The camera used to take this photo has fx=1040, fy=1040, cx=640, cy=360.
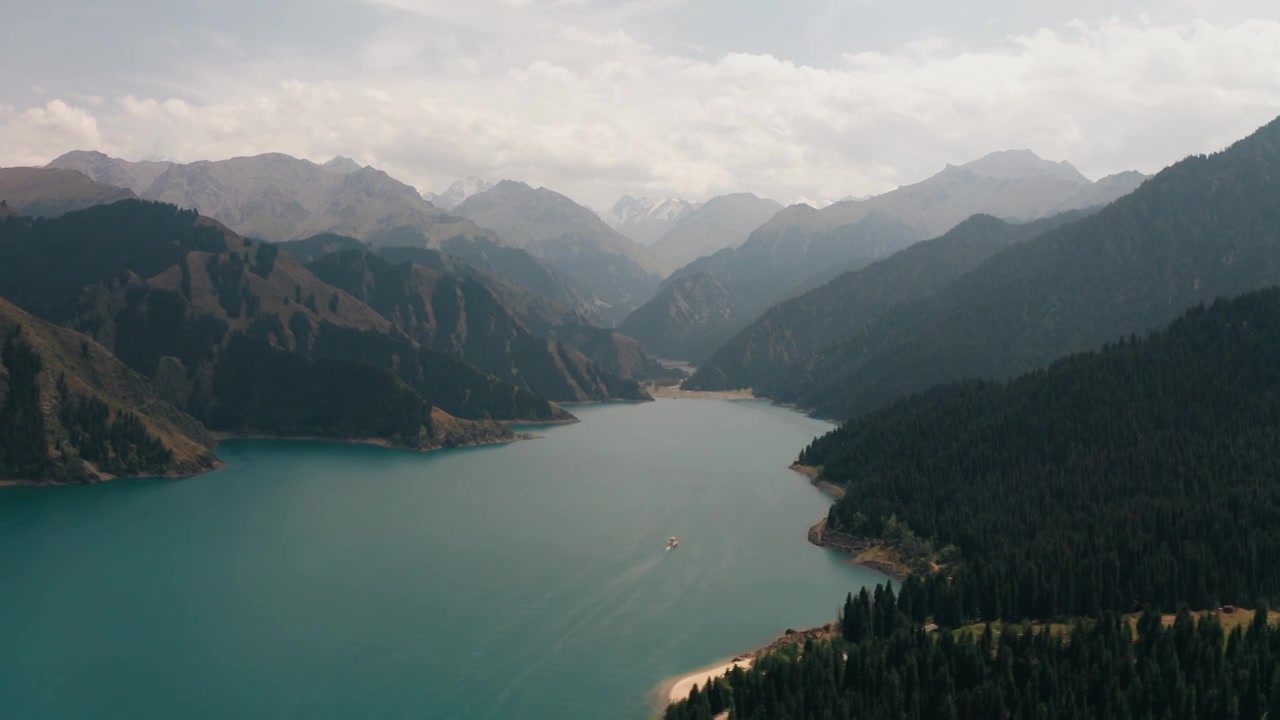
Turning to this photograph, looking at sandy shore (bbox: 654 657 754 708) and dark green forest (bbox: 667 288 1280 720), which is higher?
dark green forest (bbox: 667 288 1280 720)

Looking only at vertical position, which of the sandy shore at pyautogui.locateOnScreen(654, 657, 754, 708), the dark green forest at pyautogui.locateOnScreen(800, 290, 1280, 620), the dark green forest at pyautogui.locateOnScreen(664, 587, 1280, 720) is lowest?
the sandy shore at pyautogui.locateOnScreen(654, 657, 754, 708)

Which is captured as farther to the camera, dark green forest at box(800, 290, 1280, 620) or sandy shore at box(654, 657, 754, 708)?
dark green forest at box(800, 290, 1280, 620)

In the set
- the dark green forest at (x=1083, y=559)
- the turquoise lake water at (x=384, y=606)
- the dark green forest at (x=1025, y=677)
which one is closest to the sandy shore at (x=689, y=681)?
the turquoise lake water at (x=384, y=606)

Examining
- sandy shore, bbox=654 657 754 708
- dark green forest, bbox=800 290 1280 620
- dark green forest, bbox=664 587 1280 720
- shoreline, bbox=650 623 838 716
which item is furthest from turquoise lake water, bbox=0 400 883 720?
dark green forest, bbox=800 290 1280 620

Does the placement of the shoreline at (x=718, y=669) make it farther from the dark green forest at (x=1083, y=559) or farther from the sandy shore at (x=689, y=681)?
the dark green forest at (x=1083, y=559)

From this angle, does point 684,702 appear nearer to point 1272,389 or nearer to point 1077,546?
point 1077,546

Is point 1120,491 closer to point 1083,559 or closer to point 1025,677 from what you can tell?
point 1083,559

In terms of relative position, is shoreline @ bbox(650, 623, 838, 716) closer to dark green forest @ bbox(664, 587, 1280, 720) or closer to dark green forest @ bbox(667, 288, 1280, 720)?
dark green forest @ bbox(667, 288, 1280, 720)

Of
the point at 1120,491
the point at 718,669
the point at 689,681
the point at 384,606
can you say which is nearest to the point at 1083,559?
the point at 1120,491
